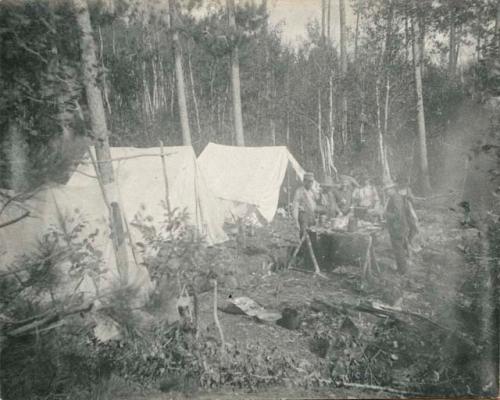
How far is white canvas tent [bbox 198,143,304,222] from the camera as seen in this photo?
438 inches

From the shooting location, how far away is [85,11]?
4477mm

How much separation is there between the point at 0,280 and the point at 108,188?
8.02ft

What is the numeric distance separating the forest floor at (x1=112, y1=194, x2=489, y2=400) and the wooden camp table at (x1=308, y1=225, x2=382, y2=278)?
212mm

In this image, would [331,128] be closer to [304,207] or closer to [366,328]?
[304,207]

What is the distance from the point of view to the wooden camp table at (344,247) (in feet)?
21.9

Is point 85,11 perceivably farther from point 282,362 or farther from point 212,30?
point 212,30

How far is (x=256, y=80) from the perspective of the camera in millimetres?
21062

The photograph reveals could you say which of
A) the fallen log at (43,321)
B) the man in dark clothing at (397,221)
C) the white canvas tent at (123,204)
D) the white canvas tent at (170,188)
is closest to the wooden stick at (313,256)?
the man in dark clothing at (397,221)

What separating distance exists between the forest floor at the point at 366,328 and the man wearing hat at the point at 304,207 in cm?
97

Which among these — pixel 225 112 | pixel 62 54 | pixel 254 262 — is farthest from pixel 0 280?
pixel 225 112

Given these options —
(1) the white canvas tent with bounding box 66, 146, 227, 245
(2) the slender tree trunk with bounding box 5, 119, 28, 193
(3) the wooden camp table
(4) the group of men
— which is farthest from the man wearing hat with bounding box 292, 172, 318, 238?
(2) the slender tree trunk with bounding box 5, 119, 28, 193

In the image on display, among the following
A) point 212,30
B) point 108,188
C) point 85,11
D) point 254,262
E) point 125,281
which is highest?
point 212,30

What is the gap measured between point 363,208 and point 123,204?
5.18 m

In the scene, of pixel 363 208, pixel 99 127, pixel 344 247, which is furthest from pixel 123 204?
pixel 363 208
